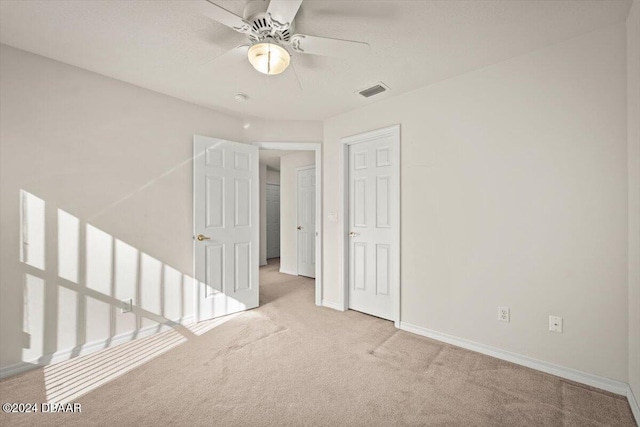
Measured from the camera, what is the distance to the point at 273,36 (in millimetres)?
1832

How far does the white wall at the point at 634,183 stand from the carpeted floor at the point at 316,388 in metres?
0.38

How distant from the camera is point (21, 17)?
189 cm

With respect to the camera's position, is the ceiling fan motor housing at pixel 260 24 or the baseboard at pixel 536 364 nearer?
the ceiling fan motor housing at pixel 260 24

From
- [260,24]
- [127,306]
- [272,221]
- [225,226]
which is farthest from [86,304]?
[272,221]

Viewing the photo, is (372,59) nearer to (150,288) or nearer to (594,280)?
(594,280)

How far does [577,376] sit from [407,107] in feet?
8.73

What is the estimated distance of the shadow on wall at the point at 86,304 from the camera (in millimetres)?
2285

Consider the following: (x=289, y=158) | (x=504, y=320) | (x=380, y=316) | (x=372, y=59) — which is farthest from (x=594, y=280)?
(x=289, y=158)

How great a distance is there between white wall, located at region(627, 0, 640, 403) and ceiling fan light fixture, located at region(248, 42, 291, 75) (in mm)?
2117

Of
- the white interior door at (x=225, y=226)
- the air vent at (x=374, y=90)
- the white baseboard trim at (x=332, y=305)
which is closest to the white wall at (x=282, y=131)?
the white interior door at (x=225, y=226)

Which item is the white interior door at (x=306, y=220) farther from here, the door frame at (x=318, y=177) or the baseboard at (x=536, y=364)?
the baseboard at (x=536, y=364)

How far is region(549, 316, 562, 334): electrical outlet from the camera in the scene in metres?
2.18

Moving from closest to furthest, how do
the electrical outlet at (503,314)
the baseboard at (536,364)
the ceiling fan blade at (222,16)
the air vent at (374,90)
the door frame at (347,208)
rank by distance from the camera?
1. the ceiling fan blade at (222,16)
2. the baseboard at (536,364)
3. the electrical outlet at (503,314)
4. the air vent at (374,90)
5. the door frame at (347,208)

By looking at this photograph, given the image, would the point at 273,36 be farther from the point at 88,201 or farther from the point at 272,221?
the point at 272,221
